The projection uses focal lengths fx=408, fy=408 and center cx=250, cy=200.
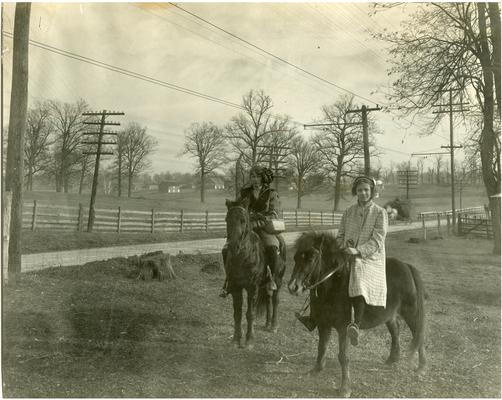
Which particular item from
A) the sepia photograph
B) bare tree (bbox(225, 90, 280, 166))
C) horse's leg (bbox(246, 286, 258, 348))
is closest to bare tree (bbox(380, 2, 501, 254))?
the sepia photograph

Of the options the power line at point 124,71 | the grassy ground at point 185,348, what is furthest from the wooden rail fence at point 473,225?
the power line at point 124,71

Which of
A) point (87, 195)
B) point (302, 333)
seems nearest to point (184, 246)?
point (87, 195)

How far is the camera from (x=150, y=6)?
541cm

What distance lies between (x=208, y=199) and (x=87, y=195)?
23.5 ft

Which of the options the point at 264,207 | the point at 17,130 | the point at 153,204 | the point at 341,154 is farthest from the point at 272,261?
the point at 153,204

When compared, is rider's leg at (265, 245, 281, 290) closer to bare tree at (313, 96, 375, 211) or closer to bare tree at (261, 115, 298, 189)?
bare tree at (261, 115, 298, 189)

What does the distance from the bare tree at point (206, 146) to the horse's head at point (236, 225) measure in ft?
12.2

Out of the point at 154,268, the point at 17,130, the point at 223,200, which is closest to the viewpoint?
the point at 17,130

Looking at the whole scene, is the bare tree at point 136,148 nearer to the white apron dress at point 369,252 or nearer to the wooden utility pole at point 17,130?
the wooden utility pole at point 17,130

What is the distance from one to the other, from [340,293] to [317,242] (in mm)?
665

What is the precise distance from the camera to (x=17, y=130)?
7.49 meters

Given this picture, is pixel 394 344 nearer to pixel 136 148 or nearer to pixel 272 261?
pixel 272 261

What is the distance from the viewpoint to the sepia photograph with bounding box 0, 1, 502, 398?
4387 mm

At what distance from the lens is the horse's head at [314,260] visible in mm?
4000
